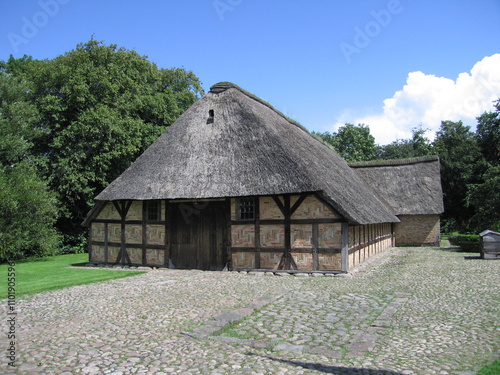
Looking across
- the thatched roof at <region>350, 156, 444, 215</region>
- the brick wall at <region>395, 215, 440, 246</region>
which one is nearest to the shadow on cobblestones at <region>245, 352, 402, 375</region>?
the thatched roof at <region>350, 156, 444, 215</region>

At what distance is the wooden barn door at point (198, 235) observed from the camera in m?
15.2

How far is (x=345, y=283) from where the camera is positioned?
1167 centimetres

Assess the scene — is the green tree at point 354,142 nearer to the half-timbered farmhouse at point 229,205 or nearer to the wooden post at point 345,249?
the half-timbered farmhouse at point 229,205

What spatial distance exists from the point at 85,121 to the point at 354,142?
3523 cm

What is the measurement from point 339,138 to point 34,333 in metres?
47.5

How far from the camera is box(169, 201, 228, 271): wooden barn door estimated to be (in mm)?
15180

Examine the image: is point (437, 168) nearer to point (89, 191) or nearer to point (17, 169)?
point (89, 191)

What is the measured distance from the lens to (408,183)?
1143 inches

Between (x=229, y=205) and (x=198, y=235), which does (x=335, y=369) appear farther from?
(x=198, y=235)

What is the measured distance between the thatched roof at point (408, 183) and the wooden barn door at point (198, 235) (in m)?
16.2

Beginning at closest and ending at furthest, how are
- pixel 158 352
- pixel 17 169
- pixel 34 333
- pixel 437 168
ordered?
pixel 158 352 < pixel 34 333 < pixel 17 169 < pixel 437 168

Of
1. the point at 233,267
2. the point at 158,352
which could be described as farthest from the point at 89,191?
the point at 158,352

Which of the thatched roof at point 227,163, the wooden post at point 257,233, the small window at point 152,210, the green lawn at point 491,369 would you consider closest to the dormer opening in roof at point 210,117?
the thatched roof at point 227,163

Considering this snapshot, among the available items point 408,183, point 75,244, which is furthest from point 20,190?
point 408,183
